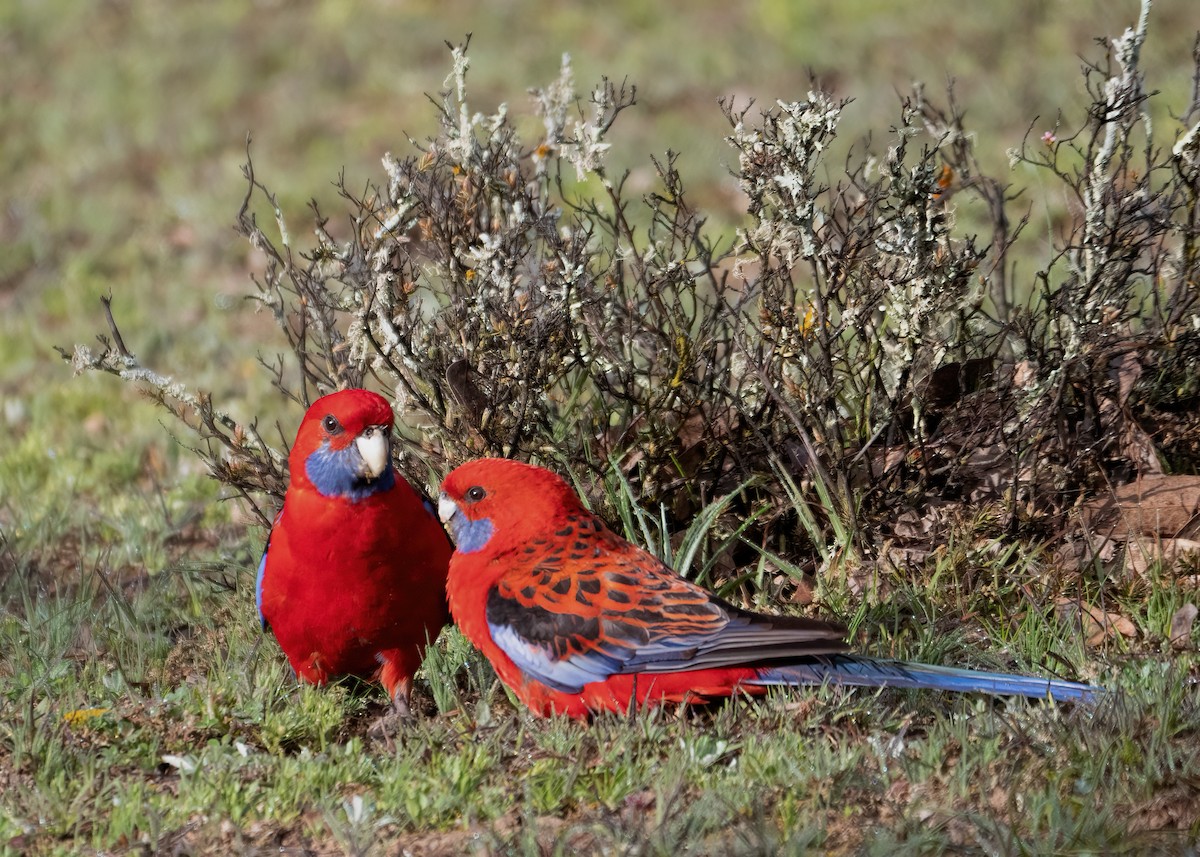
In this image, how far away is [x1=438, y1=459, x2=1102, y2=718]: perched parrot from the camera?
11.1 feet

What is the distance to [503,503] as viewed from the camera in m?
3.71

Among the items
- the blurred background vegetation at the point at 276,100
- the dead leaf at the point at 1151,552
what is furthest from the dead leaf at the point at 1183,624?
the blurred background vegetation at the point at 276,100

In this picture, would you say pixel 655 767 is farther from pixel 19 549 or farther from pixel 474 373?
pixel 19 549

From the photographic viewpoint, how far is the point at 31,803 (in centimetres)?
325

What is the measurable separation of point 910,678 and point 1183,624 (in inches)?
39.9

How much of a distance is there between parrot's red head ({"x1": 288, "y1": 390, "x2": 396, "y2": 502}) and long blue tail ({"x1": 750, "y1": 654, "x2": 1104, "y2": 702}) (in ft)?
3.59

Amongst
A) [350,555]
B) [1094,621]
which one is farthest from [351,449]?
[1094,621]

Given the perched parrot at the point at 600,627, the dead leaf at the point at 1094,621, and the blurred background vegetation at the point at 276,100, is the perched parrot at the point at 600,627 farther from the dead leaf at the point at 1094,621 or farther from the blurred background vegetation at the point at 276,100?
the blurred background vegetation at the point at 276,100

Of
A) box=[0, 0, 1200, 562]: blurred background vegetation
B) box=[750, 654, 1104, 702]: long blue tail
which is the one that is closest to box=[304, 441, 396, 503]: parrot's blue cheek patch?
box=[750, 654, 1104, 702]: long blue tail

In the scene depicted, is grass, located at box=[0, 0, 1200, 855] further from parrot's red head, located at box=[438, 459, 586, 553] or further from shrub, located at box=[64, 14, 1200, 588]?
parrot's red head, located at box=[438, 459, 586, 553]

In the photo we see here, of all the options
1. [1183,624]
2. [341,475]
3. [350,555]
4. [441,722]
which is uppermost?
[341,475]

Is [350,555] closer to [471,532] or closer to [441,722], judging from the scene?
[471,532]

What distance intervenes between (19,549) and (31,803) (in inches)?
83.9

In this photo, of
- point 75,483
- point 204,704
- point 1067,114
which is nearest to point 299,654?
point 204,704
